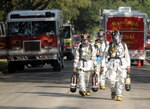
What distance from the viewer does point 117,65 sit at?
49.4 ft

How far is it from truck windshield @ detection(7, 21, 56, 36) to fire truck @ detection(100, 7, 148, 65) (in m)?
6.31

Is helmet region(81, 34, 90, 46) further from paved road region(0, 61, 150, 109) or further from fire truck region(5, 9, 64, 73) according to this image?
fire truck region(5, 9, 64, 73)

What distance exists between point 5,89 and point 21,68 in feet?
40.2

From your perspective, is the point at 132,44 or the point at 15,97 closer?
the point at 15,97

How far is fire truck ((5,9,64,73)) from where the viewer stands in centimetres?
2902

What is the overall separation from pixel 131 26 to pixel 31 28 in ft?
26.9

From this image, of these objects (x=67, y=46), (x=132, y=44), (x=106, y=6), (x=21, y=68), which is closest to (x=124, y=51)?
(x=21, y=68)

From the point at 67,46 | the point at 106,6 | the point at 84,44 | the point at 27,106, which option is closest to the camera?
the point at 27,106

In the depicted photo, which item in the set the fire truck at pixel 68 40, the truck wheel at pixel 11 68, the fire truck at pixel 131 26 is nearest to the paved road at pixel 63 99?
the truck wheel at pixel 11 68

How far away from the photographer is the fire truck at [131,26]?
114 feet

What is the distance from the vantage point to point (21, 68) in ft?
105

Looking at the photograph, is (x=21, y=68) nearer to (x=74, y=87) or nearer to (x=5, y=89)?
(x=5, y=89)

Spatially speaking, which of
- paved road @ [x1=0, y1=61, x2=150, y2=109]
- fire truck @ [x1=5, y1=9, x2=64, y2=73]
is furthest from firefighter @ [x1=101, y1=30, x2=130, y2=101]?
fire truck @ [x1=5, y1=9, x2=64, y2=73]

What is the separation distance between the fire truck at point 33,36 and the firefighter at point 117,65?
13.8 m
